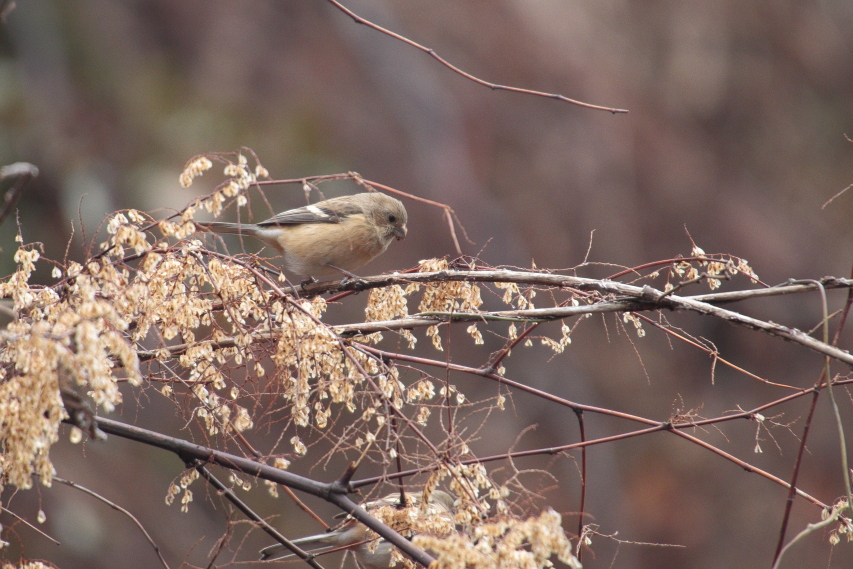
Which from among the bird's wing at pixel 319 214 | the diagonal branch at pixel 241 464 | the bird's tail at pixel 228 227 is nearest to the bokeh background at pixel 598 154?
the bird's wing at pixel 319 214

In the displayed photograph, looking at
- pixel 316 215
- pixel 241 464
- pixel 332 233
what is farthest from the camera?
pixel 316 215

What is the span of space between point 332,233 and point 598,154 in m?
5.07

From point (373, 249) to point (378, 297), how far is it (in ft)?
6.64

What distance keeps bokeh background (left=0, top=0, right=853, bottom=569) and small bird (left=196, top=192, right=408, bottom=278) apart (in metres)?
3.66

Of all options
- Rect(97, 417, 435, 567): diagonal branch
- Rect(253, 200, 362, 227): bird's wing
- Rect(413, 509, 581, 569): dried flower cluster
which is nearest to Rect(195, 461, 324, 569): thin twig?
Rect(97, 417, 435, 567): diagonal branch

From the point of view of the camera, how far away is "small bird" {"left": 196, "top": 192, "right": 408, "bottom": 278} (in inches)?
181

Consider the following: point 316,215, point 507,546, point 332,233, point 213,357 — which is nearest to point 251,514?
point 213,357

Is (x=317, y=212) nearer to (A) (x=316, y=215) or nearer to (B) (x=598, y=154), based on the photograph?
(A) (x=316, y=215)

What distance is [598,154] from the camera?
873 centimetres

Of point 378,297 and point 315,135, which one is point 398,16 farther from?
point 378,297

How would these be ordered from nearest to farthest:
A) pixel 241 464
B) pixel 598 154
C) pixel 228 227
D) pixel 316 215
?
1. pixel 241 464
2. pixel 228 227
3. pixel 316 215
4. pixel 598 154

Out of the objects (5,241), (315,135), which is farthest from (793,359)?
(5,241)

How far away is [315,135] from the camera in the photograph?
900 centimetres

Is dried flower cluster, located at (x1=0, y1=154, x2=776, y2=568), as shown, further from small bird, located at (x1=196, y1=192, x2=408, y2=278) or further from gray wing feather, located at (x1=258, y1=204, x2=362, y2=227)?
gray wing feather, located at (x1=258, y1=204, x2=362, y2=227)
